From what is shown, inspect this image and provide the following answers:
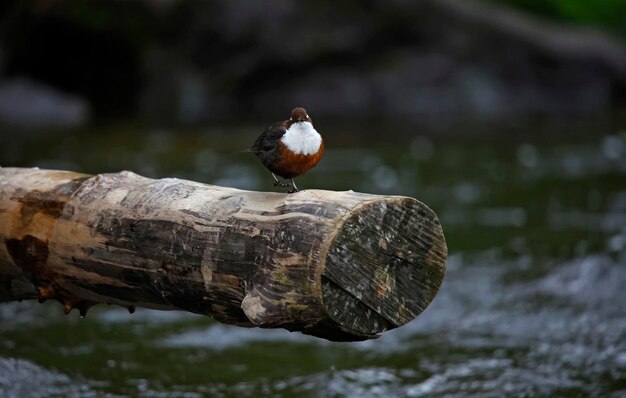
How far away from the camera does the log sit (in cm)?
231

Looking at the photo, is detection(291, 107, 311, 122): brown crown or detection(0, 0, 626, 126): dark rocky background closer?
detection(291, 107, 311, 122): brown crown

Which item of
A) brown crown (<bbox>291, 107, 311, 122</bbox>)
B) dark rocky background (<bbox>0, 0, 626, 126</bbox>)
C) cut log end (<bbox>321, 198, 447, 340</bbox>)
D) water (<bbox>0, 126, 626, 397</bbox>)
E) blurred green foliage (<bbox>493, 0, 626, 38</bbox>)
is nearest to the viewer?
cut log end (<bbox>321, 198, 447, 340</bbox>)

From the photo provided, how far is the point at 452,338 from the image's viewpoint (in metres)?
4.77

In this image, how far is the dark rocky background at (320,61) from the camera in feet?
51.1

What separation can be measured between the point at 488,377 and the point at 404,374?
1.30ft

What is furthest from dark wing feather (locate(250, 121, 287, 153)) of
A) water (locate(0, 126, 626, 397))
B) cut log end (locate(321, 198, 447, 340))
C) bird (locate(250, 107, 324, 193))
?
water (locate(0, 126, 626, 397))

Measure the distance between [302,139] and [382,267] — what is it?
0.67m

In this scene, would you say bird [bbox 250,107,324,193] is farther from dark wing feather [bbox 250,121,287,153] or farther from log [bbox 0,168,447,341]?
log [bbox 0,168,447,341]

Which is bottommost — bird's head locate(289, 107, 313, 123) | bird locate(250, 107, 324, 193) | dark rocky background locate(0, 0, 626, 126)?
bird locate(250, 107, 324, 193)

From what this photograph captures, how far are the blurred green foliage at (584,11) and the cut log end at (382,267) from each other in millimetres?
16628

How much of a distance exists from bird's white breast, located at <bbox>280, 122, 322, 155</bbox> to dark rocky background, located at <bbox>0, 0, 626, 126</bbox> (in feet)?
40.7

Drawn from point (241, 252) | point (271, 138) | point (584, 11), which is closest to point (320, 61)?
point (584, 11)

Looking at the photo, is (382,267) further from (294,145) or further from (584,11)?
(584,11)

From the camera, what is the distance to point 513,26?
53.9 feet
